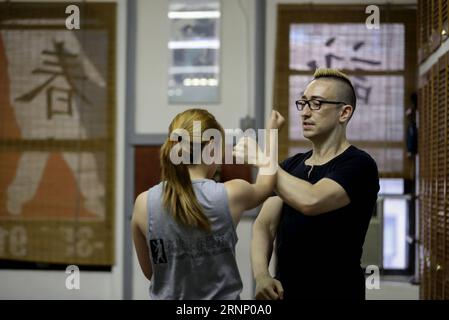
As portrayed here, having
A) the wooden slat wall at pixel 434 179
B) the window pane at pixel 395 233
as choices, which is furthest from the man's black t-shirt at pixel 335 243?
the window pane at pixel 395 233

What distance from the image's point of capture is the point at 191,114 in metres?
1.50

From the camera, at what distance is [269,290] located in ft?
5.34

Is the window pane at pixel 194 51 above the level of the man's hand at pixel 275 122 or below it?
above

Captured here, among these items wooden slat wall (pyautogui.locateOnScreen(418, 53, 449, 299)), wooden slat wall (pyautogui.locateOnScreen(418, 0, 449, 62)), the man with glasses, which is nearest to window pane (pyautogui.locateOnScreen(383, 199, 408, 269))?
wooden slat wall (pyautogui.locateOnScreen(418, 53, 449, 299))

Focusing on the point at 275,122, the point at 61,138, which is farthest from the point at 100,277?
the point at 275,122

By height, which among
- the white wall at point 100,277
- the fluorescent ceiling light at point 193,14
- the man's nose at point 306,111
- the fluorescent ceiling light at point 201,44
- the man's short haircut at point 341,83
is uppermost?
the fluorescent ceiling light at point 193,14

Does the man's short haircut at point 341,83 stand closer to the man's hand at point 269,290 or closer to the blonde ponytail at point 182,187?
the blonde ponytail at point 182,187

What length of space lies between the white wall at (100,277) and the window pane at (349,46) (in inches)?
48.9

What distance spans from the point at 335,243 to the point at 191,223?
17.5 inches

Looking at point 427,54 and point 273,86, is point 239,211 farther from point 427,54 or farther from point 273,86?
point 273,86

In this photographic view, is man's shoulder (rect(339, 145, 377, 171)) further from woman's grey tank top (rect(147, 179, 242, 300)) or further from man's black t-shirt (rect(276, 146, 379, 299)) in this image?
woman's grey tank top (rect(147, 179, 242, 300))

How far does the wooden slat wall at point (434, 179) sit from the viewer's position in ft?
8.91

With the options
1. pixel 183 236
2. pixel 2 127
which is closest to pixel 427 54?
pixel 183 236
